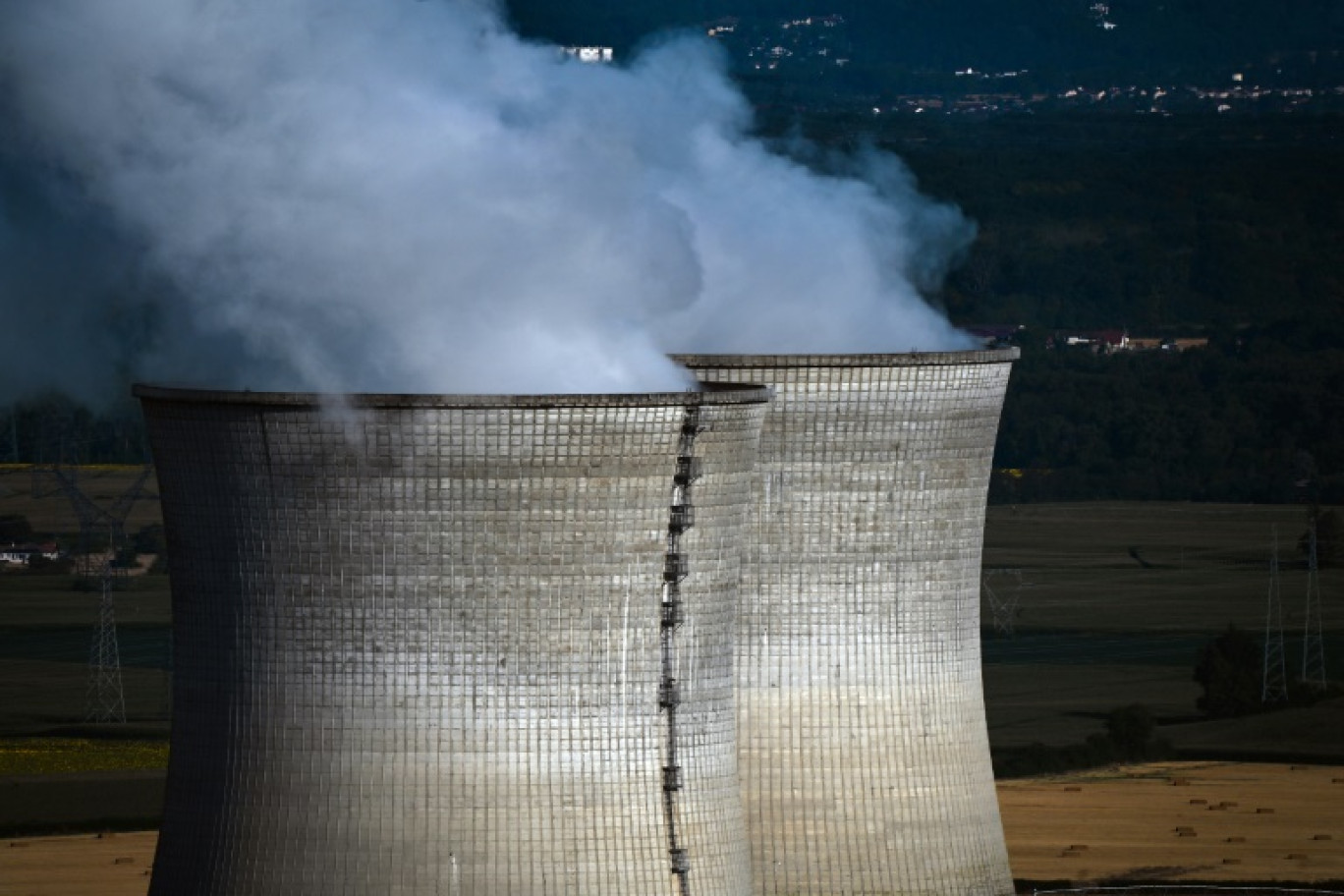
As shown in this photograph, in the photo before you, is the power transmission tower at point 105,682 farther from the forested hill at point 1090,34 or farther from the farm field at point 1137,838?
the forested hill at point 1090,34

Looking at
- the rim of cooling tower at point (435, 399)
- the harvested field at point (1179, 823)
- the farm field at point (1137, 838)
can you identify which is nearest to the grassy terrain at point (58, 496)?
the harvested field at point (1179, 823)

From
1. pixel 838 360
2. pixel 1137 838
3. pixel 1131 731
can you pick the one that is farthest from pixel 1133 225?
pixel 838 360

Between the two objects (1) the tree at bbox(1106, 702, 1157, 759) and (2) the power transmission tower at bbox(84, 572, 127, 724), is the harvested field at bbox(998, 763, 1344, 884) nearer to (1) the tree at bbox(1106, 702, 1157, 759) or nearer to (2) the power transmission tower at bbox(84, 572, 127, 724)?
(1) the tree at bbox(1106, 702, 1157, 759)

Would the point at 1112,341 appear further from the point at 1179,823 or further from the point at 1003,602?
the point at 1179,823

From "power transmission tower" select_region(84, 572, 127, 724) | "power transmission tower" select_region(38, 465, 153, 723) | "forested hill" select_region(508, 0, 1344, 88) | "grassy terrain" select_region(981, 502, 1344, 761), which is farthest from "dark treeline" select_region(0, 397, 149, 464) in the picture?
"forested hill" select_region(508, 0, 1344, 88)

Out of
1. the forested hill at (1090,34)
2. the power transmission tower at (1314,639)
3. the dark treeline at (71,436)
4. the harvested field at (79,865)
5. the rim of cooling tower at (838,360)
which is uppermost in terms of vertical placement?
the forested hill at (1090,34)

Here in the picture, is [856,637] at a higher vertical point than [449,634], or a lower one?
higher
